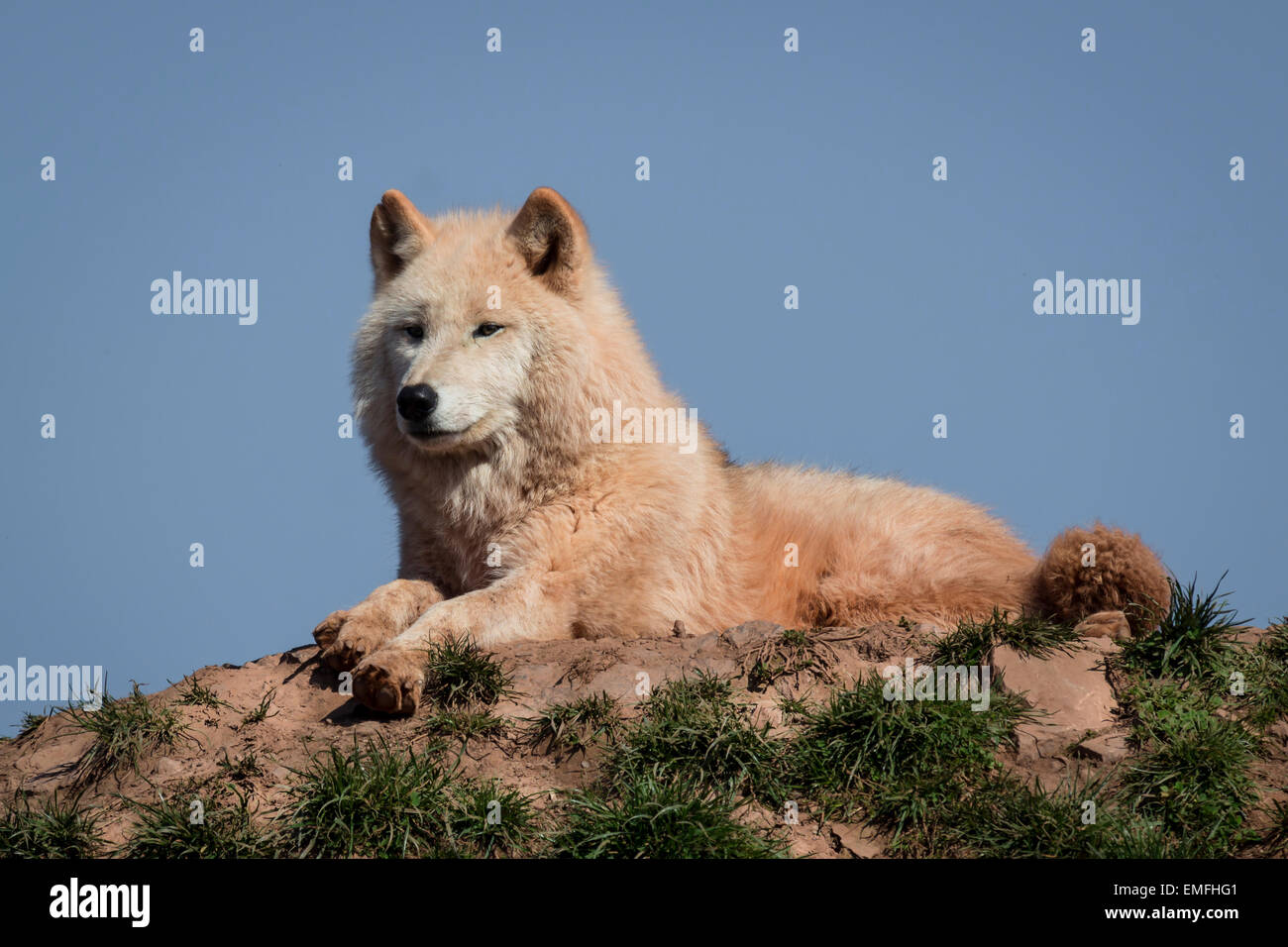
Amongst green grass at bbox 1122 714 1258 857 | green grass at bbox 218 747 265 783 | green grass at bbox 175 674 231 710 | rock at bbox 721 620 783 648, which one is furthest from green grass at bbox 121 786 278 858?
green grass at bbox 1122 714 1258 857

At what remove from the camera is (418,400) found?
7.30m

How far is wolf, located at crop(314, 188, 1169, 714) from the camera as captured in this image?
7.32 metres

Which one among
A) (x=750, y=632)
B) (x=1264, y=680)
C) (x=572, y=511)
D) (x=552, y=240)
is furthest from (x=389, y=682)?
(x=1264, y=680)

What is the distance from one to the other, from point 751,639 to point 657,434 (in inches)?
69.5

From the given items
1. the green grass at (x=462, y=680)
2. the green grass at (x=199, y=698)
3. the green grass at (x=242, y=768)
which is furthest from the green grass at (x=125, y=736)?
the green grass at (x=462, y=680)

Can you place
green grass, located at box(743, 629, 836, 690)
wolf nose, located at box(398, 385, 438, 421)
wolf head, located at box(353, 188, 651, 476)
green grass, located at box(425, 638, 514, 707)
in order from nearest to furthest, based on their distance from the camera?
1. green grass, located at box(425, 638, 514, 707)
2. green grass, located at box(743, 629, 836, 690)
3. wolf nose, located at box(398, 385, 438, 421)
4. wolf head, located at box(353, 188, 651, 476)

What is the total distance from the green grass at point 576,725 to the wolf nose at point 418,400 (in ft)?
6.48

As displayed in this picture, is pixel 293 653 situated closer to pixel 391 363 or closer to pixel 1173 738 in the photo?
pixel 391 363

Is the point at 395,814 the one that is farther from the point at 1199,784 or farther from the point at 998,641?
the point at 1199,784

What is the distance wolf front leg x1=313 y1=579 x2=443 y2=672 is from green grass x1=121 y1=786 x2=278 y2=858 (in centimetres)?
125

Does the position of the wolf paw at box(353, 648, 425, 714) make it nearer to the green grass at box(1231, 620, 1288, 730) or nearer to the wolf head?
the wolf head

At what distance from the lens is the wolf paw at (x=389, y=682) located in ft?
21.2

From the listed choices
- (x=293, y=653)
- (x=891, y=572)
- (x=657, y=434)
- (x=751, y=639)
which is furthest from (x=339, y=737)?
(x=891, y=572)

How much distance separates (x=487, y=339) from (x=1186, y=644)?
444 cm
